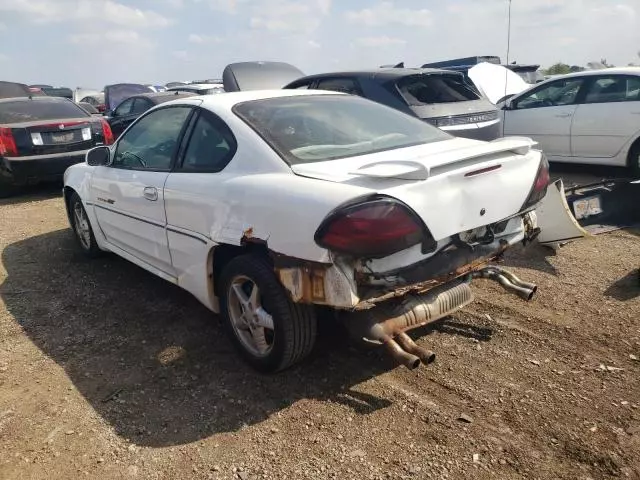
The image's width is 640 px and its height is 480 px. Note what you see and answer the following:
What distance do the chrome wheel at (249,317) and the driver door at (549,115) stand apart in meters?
6.30

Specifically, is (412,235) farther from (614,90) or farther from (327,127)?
(614,90)

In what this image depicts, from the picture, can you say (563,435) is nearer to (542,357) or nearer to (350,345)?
(542,357)

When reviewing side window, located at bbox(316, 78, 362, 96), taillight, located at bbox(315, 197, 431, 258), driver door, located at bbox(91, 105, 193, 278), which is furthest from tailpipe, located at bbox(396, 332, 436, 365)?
side window, located at bbox(316, 78, 362, 96)

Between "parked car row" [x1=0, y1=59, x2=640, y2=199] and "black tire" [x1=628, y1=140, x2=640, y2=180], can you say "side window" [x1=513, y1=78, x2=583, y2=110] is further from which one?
"black tire" [x1=628, y1=140, x2=640, y2=180]

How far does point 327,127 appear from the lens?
3324mm

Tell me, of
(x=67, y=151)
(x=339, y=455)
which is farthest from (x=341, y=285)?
(x=67, y=151)

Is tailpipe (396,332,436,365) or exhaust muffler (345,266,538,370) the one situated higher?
exhaust muffler (345,266,538,370)

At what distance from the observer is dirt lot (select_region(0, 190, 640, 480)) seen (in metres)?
2.46

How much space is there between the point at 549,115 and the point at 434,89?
2496 millimetres

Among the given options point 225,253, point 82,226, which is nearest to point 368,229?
point 225,253

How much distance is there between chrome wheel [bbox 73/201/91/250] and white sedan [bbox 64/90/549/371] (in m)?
1.51

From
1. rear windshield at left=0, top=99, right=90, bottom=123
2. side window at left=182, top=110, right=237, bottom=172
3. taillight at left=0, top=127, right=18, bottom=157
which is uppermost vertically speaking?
rear windshield at left=0, top=99, right=90, bottom=123

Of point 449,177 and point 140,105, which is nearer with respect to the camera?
point 449,177

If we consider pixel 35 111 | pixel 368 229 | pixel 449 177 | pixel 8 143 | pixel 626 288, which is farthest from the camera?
pixel 35 111
